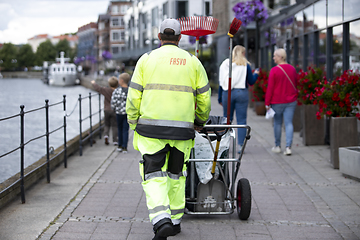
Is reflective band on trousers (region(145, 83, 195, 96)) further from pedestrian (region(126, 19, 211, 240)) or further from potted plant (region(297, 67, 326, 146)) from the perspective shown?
potted plant (region(297, 67, 326, 146))

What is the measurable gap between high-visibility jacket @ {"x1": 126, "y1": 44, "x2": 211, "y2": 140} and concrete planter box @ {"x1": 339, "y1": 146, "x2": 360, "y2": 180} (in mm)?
3355

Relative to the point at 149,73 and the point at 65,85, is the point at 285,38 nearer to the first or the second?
the point at 149,73

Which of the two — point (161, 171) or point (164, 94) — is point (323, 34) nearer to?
point (164, 94)

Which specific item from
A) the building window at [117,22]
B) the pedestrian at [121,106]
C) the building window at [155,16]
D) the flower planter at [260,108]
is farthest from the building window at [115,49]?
the pedestrian at [121,106]

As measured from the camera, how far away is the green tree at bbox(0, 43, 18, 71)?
588 feet

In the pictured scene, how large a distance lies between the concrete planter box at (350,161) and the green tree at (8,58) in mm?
183565

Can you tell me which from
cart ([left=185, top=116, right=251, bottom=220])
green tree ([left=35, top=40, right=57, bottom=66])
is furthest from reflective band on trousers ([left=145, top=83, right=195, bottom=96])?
green tree ([left=35, top=40, right=57, bottom=66])

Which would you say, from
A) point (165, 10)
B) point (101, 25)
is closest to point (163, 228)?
point (165, 10)

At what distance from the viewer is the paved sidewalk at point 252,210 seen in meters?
4.74

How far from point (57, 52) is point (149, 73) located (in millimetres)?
169217

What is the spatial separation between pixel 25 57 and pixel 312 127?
182 metres

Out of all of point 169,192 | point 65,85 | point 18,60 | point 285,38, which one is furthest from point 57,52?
point 169,192

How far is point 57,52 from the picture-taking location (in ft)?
548

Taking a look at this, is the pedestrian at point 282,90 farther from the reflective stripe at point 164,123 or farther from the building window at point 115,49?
the building window at point 115,49
